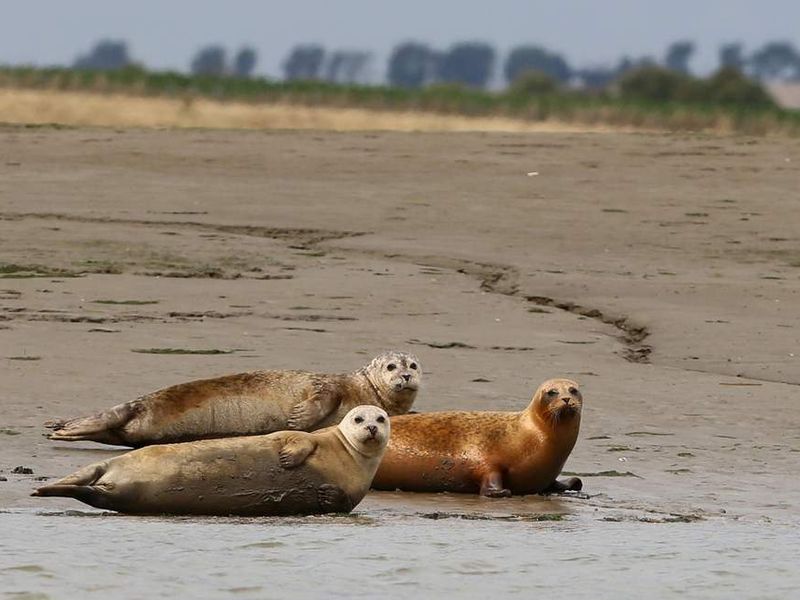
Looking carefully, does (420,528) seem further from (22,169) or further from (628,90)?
(628,90)

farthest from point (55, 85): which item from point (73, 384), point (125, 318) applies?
point (73, 384)

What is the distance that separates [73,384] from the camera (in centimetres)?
916

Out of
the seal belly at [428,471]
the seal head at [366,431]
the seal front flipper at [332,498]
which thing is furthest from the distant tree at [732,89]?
the seal front flipper at [332,498]

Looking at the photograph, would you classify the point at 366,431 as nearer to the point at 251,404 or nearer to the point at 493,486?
the point at 493,486

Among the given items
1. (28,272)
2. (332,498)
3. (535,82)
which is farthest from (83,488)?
(535,82)

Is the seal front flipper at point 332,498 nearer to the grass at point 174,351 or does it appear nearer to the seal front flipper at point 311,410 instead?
the seal front flipper at point 311,410

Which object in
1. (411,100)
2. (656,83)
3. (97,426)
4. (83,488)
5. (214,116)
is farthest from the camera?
A: (656,83)

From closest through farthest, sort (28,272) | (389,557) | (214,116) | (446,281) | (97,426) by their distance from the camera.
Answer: (389,557)
(97,426)
(28,272)
(446,281)
(214,116)

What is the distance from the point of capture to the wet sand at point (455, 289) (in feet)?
25.9

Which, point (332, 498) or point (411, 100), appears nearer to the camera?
point (332, 498)

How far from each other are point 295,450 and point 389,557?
0.71 meters

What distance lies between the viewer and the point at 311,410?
329 inches

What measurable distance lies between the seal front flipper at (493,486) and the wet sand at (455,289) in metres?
0.07

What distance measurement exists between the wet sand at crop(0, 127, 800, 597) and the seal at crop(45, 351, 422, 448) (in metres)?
0.18
